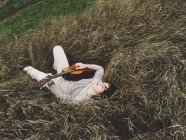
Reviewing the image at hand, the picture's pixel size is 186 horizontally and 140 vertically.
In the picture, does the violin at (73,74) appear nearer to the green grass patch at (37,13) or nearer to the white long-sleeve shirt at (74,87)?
the white long-sleeve shirt at (74,87)

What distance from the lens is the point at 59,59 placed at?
7137mm

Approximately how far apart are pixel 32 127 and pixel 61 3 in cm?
457

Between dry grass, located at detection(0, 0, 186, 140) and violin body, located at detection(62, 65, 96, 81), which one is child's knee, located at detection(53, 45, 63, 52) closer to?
dry grass, located at detection(0, 0, 186, 140)

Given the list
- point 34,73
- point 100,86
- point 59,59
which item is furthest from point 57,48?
point 100,86

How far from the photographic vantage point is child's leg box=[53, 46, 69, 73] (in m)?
7.07

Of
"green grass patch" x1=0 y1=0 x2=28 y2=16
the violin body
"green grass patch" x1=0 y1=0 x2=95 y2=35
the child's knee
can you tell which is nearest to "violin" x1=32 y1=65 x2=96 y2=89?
the violin body

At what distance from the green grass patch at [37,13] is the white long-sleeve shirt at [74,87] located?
7.74 ft

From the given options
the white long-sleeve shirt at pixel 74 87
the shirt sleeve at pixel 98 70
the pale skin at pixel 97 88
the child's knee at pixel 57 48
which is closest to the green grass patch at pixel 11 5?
the child's knee at pixel 57 48

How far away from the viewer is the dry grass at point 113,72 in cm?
571

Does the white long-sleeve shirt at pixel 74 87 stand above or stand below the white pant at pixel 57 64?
below

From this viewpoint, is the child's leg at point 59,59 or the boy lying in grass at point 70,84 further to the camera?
the child's leg at point 59,59

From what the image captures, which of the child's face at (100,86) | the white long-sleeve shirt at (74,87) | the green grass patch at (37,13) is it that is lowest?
the white long-sleeve shirt at (74,87)

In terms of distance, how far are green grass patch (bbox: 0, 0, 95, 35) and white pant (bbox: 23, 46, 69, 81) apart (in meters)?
1.74

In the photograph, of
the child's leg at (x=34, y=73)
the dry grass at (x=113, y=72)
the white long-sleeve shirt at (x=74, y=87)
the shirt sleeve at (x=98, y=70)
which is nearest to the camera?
the dry grass at (x=113, y=72)
